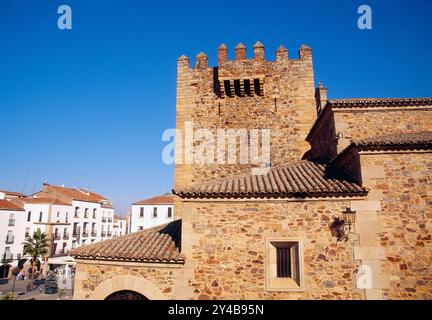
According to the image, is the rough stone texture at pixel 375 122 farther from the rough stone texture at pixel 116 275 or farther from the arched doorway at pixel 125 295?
the arched doorway at pixel 125 295

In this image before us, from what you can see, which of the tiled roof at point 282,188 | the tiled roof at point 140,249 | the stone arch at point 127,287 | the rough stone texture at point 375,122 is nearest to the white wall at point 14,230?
the tiled roof at point 140,249

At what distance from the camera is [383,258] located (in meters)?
7.44

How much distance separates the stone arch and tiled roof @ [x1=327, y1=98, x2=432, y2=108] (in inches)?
342

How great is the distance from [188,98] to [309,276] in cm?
1021

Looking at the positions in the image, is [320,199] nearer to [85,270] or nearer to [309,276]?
[309,276]

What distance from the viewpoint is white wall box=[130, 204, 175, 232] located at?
4275cm

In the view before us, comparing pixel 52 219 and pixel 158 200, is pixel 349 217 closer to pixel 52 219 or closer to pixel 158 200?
pixel 52 219

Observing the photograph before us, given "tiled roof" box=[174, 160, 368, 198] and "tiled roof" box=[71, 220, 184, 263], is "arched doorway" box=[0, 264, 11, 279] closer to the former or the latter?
"tiled roof" box=[71, 220, 184, 263]

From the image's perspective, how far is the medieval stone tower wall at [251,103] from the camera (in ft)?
44.1

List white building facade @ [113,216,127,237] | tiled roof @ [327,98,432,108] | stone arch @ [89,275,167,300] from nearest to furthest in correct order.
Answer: stone arch @ [89,275,167,300]
tiled roof @ [327,98,432,108]
white building facade @ [113,216,127,237]

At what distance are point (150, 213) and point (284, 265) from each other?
3763 centimetres

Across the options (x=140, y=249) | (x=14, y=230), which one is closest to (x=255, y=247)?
(x=140, y=249)

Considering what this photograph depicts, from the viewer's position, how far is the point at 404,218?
755cm

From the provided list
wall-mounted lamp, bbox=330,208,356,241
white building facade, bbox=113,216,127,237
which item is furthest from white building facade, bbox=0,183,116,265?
wall-mounted lamp, bbox=330,208,356,241
